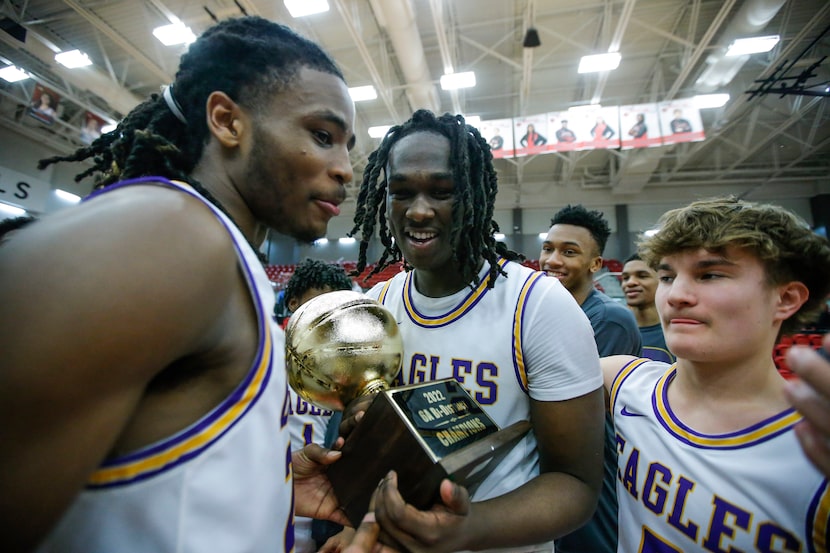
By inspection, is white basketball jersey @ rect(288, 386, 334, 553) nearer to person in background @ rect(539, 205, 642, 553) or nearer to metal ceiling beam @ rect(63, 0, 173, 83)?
person in background @ rect(539, 205, 642, 553)

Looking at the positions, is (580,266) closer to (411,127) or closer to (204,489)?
(411,127)

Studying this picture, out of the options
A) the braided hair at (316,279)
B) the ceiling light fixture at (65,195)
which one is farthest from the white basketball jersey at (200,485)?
the ceiling light fixture at (65,195)

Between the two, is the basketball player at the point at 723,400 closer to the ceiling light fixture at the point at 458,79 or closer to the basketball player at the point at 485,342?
the basketball player at the point at 485,342

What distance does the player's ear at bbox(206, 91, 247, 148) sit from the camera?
955 mm

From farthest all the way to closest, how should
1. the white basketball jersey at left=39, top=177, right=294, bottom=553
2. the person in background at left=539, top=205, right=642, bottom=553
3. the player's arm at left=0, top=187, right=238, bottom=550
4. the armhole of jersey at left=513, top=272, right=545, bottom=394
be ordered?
the person in background at left=539, top=205, right=642, bottom=553 → the armhole of jersey at left=513, top=272, right=545, bottom=394 → the white basketball jersey at left=39, top=177, right=294, bottom=553 → the player's arm at left=0, top=187, right=238, bottom=550

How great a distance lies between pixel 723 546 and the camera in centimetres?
110

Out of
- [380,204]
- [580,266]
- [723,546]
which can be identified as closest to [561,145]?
[580,266]

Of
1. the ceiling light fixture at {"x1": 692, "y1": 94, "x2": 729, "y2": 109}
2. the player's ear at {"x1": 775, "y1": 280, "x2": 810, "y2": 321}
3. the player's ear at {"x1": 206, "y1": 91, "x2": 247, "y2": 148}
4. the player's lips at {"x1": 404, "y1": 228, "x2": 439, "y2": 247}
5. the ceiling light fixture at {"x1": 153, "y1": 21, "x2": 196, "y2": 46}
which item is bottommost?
the player's ear at {"x1": 775, "y1": 280, "x2": 810, "y2": 321}

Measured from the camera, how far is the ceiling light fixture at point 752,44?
266 inches

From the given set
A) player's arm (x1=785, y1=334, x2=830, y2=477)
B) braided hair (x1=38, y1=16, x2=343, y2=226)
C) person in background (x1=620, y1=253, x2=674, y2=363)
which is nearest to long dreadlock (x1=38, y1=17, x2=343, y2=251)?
braided hair (x1=38, y1=16, x2=343, y2=226)

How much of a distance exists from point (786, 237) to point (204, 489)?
1.72 meters

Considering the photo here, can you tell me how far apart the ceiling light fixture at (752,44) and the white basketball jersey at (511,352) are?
8.49 meters

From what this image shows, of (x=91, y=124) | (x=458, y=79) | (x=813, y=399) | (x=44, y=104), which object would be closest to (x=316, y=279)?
(x=813, y=399)

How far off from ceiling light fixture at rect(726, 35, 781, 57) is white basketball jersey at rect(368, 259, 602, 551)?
27.8 feet
